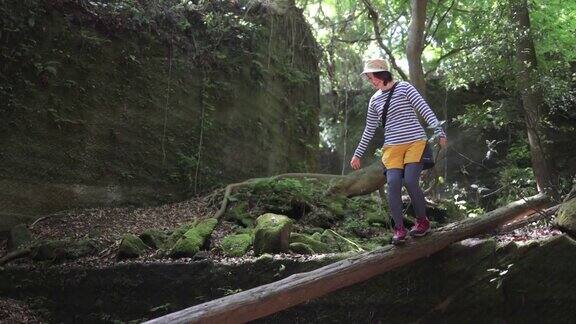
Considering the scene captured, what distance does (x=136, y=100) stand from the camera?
9633mm

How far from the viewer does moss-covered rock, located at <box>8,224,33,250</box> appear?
7.05 meters

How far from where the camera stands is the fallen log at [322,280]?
4125mm

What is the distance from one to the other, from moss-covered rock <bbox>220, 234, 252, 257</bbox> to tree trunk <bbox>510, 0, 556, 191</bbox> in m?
4.72

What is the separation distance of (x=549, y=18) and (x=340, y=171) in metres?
11.0

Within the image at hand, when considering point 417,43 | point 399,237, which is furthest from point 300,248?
point 417,43

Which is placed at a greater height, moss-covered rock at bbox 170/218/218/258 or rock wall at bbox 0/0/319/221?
rock wall at bbox 0/0/319/221

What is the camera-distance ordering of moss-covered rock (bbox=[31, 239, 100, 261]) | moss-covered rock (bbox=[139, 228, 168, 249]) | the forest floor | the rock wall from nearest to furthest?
the forest floor → moss-covered rock (bbox=[31, 239, 100, 261]) → moss-covered rock (bbox=[139, 228, 168, 249]) → the rock wall

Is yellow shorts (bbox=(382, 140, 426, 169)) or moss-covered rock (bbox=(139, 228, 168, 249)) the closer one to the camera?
yellow shorts (bbox=(382, 140, 426, 169))

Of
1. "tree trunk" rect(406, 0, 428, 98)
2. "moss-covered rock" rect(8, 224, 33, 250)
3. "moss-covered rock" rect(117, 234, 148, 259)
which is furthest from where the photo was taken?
"tree trunk" rect(406, 0, 428, 98)

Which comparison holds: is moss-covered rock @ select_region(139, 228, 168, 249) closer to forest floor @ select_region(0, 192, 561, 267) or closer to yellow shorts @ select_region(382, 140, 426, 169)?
forest floor @ select_region(0, 192, 561, 267)

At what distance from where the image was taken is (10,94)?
802 centimetres

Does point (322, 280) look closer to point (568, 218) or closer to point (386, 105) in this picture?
point (386, 105)

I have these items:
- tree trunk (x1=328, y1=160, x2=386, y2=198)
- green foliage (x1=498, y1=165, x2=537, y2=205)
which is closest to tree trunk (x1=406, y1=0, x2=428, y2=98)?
tree trunk (x1=328, y1=160, x2=386, y2=198)

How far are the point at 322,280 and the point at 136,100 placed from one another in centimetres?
638
